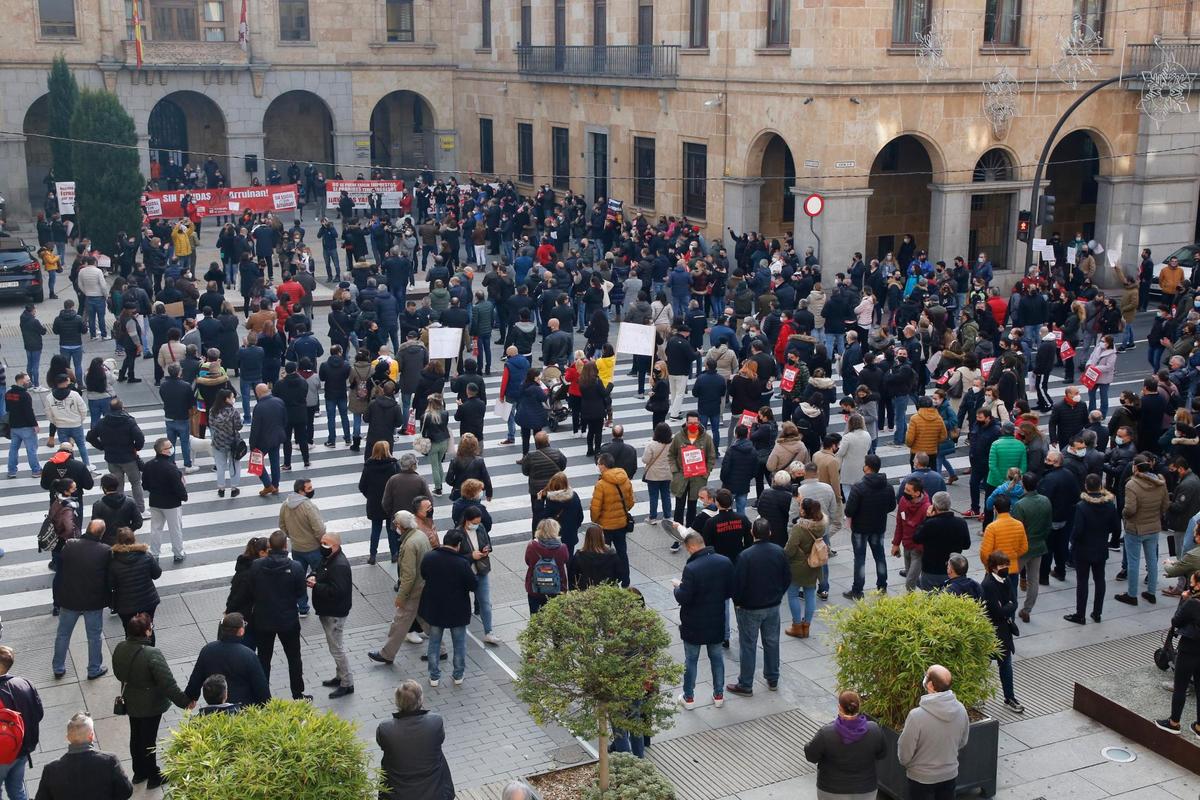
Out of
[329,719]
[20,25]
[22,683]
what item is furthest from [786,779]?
[20,25]

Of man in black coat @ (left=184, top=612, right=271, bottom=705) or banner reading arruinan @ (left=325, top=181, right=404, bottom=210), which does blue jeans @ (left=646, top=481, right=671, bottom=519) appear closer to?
man in black coat @ (left=184, top=612, right=271, bottom=705)

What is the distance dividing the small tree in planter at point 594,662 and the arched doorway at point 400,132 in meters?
44.9

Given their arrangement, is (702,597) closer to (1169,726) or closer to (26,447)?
(1169,726)

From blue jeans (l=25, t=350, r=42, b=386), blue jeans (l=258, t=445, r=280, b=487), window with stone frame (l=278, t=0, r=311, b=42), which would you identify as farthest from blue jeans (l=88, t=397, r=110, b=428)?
window with stone frame (l=278, t=0, r=311, b=42)

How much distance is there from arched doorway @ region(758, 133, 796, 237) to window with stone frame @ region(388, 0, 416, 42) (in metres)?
19.2

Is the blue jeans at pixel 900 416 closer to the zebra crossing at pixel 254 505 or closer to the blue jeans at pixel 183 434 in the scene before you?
the zebra crossing at pixel 254 505

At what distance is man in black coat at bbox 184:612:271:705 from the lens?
33.0 feet

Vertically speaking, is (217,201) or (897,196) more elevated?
(897,196)

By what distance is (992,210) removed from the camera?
112 ft

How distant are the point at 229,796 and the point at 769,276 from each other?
68.2ft

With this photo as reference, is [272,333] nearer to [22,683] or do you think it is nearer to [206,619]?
[206,619]

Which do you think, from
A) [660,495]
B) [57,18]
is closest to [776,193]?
[660,495]

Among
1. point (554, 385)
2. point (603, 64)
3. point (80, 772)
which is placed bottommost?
point (80, 772)

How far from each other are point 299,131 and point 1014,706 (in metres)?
45.3
